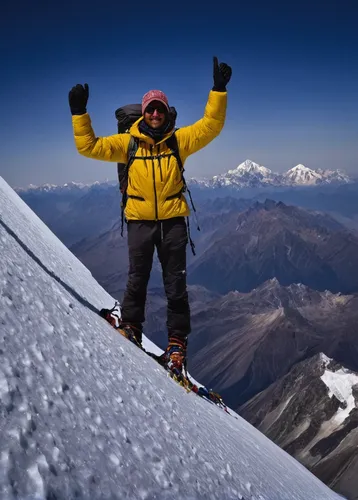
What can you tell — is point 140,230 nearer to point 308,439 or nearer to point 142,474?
point 142,474

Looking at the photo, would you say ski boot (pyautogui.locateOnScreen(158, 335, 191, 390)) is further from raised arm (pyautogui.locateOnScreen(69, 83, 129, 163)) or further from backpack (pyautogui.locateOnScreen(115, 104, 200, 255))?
raised arm (pyautogui.locateOnScreen(69, 83, 129, 163))

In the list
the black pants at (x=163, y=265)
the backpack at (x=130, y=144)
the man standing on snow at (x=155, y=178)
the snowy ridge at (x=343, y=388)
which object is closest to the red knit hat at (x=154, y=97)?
the man standing on snow at (x=155, y=178)

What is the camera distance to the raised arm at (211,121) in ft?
17.6

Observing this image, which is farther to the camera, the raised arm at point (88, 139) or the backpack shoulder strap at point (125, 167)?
the backpack shoulder strap at point (125, 167)

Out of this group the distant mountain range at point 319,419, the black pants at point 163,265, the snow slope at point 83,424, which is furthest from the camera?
the distant mountain range at point 319,419

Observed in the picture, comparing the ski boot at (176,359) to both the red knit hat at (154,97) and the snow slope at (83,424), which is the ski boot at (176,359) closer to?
the snow slope at (83,424)

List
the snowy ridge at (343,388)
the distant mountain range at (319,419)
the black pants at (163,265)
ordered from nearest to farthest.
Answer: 1. the black pants at (163,265)
2. the distant mountain range at (319,419)
3. the snowy ridge at (343,388)

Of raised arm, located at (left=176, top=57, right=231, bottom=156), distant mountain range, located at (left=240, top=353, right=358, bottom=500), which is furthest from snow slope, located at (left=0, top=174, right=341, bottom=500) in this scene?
distant mountain range, located at (left=240, top=353, right=358, bottom=500)

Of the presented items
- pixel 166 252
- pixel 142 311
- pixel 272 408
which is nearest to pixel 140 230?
pixel 166 252

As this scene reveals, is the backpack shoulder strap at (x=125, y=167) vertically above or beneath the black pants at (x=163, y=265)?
above

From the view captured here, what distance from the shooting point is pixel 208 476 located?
2682mm

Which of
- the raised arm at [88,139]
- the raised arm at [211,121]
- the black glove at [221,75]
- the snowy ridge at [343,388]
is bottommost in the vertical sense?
the raised arm at [88,139]

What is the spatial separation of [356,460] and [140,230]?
358 feet

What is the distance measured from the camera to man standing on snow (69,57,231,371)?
5281 millimetres
